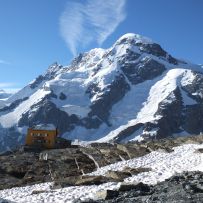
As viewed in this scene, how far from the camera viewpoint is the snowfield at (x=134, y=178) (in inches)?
1058

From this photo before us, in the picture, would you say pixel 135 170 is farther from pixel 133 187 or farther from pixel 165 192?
pixel 165 192

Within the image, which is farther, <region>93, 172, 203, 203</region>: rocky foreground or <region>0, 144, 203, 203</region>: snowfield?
<region>0, 144, 203, 203</region>: snowfield

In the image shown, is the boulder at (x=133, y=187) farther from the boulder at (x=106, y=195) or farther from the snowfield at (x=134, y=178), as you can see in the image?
the snowfield at (x=134, y=178)

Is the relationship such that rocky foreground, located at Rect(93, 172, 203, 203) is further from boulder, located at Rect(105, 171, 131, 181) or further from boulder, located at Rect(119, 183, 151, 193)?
boulder, located at Rect(105, 171, 131, 181)

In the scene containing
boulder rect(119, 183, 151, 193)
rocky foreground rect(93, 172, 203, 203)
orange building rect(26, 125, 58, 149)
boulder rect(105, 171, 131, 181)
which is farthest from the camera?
orange building rect(26, 125, 58, 149)

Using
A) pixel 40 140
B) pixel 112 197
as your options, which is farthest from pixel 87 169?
pixel 40 140

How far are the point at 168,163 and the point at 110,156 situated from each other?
12753mm

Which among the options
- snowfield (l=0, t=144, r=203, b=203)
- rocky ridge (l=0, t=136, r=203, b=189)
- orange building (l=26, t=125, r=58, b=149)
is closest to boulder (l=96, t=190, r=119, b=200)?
snowfield (l=0, t=144, r=203, b=203)

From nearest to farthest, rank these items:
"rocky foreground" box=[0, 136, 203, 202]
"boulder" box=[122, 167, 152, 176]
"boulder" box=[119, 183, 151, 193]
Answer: "rocky foreground" box=[0, 136, 203, 202]
"boulder" box=[119, 183, 151, 193]
"boulder" box=[122, 167, 152, 176]

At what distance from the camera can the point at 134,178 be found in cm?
3238

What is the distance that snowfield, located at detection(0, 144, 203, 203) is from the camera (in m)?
26.9

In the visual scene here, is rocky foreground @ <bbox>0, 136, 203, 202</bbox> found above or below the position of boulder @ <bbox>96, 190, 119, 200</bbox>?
above

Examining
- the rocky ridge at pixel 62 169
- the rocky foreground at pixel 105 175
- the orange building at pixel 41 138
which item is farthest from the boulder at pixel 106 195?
the orange building at pixel 41 138

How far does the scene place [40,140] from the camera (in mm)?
77688
